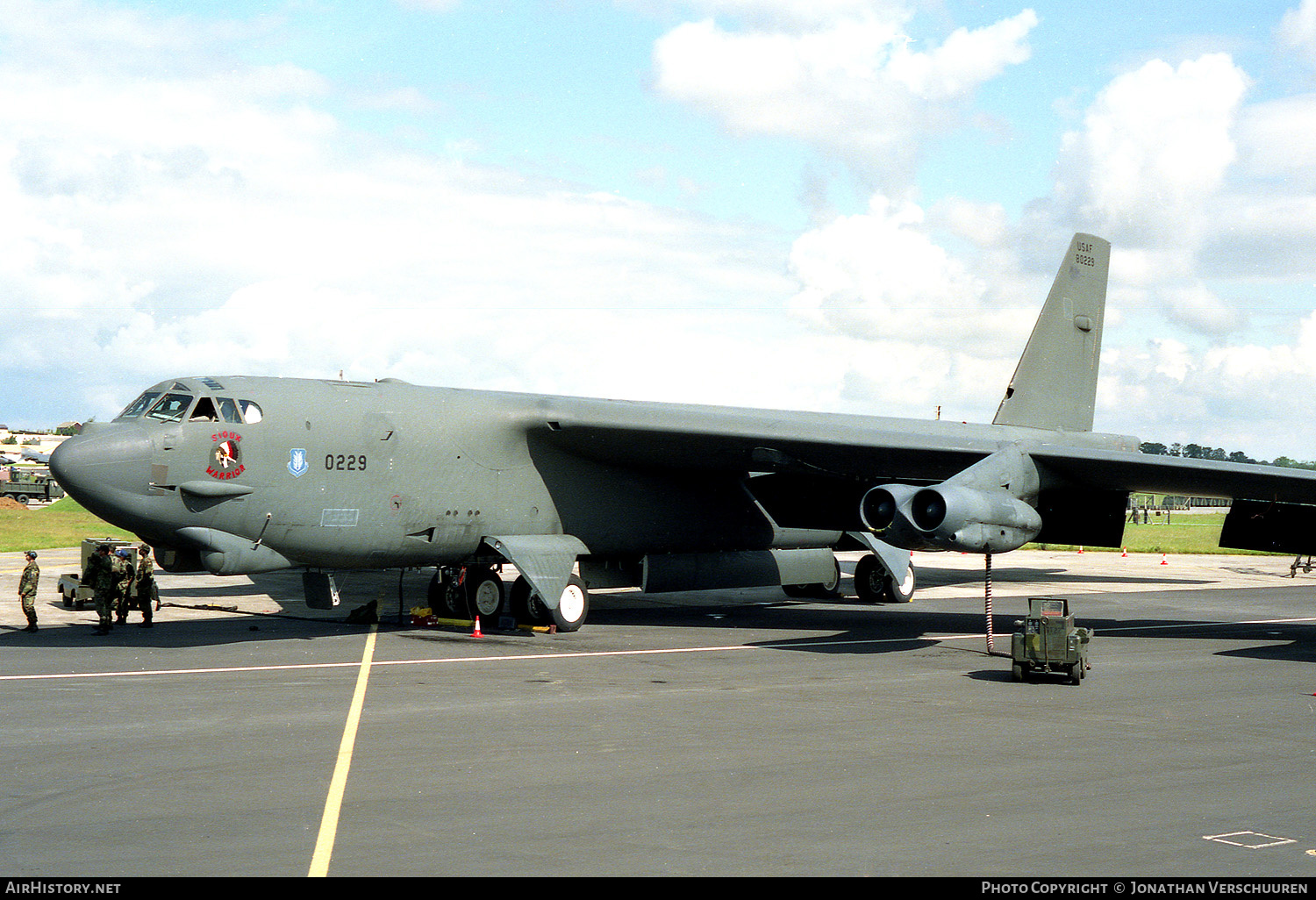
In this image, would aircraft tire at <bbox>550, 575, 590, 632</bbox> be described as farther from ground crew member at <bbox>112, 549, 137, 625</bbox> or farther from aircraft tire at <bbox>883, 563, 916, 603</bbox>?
aircraft tire at <bbox>883, 563, 916, 603</bbox>

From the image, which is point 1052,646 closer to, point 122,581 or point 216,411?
point 216,411

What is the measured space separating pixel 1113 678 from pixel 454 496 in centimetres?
1065

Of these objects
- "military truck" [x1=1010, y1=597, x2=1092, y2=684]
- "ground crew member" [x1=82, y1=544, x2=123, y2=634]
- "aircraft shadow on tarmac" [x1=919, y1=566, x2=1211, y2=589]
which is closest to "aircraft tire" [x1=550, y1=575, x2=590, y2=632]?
"ground crew member" [x1=82, y1=544, x2=123, y2=634]

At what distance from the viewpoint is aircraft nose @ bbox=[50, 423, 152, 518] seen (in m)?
16.4

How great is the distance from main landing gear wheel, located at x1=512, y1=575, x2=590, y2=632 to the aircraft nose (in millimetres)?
6569

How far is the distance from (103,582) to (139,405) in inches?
167

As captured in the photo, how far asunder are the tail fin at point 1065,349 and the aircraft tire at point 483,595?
1306 cm

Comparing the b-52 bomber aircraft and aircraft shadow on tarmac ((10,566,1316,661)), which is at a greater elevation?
the b-52 bomber aircraft

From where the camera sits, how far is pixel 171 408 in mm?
17406

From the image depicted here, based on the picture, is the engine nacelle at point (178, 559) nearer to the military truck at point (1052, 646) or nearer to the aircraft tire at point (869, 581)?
the military truck at point (1052, 646)

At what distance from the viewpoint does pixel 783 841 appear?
776 centimetres

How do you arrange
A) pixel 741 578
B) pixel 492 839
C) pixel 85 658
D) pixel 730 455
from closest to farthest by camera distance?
pixel 492 839
pixel 85 658
pixel 730 455
pixel 741 578
